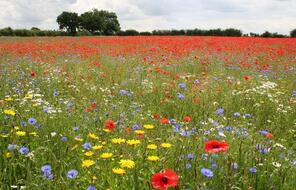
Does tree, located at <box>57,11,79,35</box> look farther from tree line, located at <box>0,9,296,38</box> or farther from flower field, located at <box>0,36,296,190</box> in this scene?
flower field, located at <box>0,36,296,190</box>

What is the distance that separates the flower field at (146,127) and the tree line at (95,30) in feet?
77.5

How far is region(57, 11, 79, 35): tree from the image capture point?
65438mm

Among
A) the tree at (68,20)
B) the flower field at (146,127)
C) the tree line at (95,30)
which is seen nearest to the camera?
the flower field at (146,127)

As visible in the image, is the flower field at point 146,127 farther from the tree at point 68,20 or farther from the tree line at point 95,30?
the tree at point 68,20

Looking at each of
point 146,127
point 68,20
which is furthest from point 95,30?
point 146,127

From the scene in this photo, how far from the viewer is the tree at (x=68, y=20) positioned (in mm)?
65438

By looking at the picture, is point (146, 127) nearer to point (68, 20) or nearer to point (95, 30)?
point (95, 30)

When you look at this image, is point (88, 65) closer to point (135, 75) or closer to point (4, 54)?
point (135, 75)

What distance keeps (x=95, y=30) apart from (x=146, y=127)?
62.3m

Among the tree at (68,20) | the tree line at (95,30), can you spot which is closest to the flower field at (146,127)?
the tree line at (95,30)

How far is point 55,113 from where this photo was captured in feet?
14.2

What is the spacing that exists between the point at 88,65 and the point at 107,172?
23.7 ft

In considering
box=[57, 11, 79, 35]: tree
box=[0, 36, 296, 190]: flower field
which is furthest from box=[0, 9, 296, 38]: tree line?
box=[0, 36, 296, 190]: flower field

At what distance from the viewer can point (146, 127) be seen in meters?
3.04
